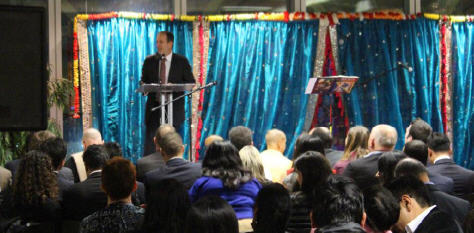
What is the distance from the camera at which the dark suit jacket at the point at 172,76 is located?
291 inches

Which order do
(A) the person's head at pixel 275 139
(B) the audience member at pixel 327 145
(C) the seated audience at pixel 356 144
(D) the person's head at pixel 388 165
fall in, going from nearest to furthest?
(D) the person's head at pixel 388 165 < (C) the seated audience at pixel 356 144 < (B) the audience member at pixel 327 145 < (A) the person's head at pixel 275 139

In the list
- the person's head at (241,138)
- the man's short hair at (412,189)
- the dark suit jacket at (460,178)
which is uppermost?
the person's head at (241,138)

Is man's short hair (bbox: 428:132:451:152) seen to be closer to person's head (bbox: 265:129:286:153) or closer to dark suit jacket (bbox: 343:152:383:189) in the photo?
dark suit jacket (bbox: 343:152:383:189)

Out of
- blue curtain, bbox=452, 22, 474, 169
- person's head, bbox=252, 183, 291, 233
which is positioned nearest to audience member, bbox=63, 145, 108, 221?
person's head, bbox=252, 183, 291, 233

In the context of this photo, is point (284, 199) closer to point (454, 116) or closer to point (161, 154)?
point (161, 154)

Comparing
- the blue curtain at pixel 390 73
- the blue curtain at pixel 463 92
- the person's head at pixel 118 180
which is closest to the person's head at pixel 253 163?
the person's head at pixel 118 180

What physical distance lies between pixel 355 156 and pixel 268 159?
28.2 inches

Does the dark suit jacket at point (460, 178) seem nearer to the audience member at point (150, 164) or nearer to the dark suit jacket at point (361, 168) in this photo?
the dark suit jacket at point (361, 168)

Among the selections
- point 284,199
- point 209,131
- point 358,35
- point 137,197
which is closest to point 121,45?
point 209,131

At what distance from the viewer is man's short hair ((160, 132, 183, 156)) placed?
5.04m

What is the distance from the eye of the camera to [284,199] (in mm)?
3377

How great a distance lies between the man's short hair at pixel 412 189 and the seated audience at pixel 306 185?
52 centimetres

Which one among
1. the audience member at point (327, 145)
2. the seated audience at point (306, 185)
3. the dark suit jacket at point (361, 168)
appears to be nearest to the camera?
the seated audience at point (306, 185)

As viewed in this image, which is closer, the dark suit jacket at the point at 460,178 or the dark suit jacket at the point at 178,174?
the dark suit jacket at the point at 178,174
